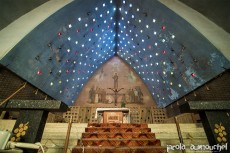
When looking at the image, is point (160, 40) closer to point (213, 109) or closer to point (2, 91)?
point (213, 109)

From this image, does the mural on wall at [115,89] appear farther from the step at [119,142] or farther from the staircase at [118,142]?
the step at [119,142]

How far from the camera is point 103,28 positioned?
10.3 metres

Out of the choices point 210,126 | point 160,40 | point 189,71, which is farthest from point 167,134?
point 160,40

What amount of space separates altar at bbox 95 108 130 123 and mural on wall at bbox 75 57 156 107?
352 centimetres

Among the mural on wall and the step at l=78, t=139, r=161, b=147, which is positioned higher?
the mural on wall

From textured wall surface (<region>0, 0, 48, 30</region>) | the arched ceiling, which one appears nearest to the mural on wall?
the arched ceiling

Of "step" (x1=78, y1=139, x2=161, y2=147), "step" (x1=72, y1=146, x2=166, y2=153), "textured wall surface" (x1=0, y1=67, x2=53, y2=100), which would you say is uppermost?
"textured wall surface" (x1=0, y1=67, x2=53, y2=100)

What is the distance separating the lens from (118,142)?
10.4 ft

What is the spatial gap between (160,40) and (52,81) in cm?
739

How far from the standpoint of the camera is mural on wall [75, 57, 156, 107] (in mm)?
11172

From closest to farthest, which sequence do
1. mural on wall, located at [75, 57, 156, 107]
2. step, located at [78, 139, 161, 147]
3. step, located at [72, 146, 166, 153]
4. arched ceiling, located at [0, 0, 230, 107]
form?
step, located at [72, 146, 166, 153], step, located at [78, 139, 161, 147], arched ceiling, located at [0, 0, 230, 107], mural on wall, located at [75, 57, 156, 107]

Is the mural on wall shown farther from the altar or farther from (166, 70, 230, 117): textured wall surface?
(166, 70, 230, 117): textured wall surface

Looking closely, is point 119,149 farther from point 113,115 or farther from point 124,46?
point 124,46

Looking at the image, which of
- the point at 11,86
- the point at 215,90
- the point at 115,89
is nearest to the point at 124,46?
the point at 115,89
